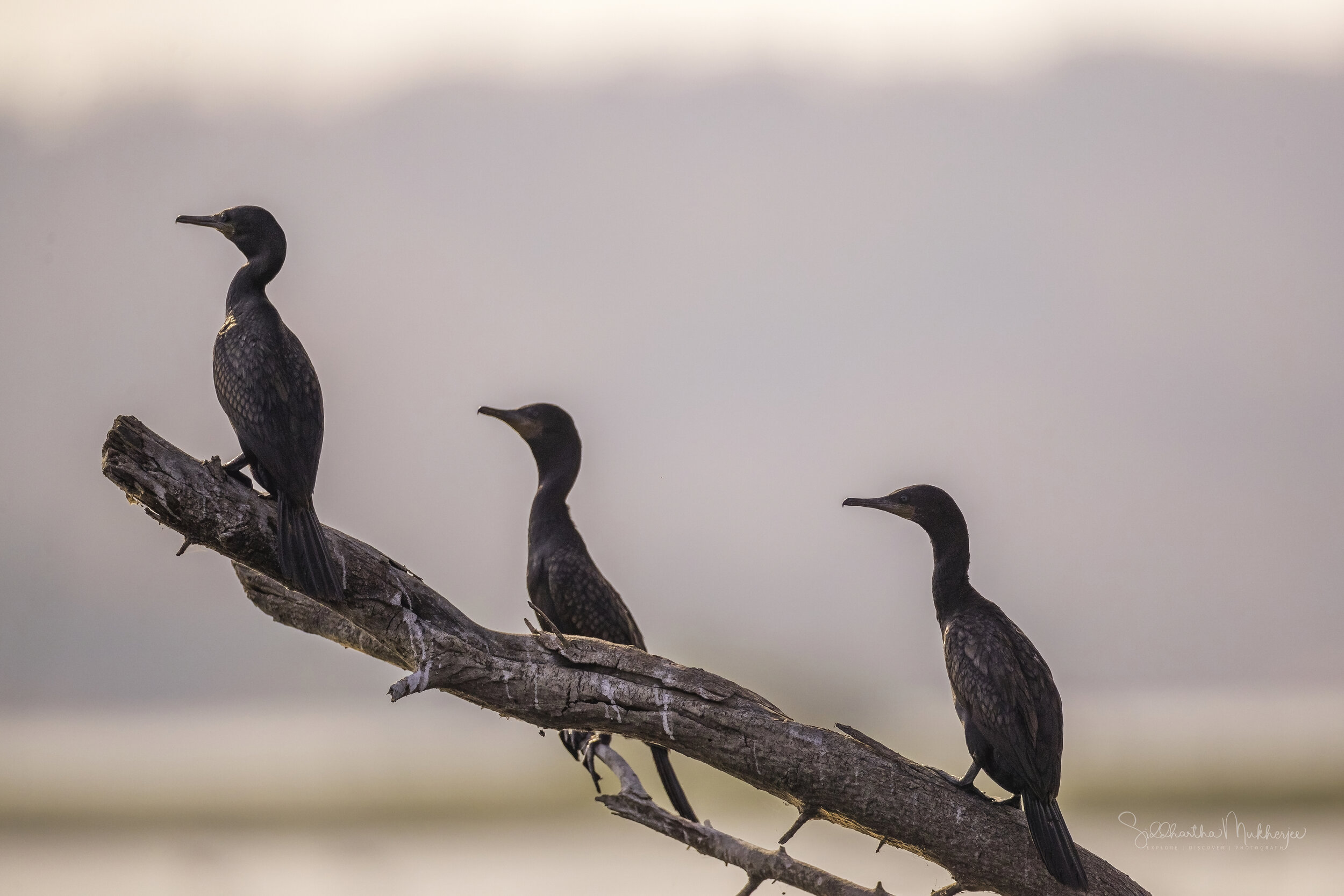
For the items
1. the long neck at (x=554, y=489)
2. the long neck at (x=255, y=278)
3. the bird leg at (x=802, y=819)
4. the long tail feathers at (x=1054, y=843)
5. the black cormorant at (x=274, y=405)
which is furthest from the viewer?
the long neck at (x=554, y=489)

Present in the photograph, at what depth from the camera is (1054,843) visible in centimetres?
327

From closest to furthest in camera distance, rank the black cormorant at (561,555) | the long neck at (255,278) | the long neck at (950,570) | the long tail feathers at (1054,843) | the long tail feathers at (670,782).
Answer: the long tail feathers at (1054,843) < the long neck at (950,570) < the long neck at (255,278) < the long tail feathers at (670,782) < the black cormorant at (561,555)

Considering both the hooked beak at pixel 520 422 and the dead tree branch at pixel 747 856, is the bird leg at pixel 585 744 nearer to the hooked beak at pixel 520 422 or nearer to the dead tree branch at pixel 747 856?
the dead tree branch at pixel 747 856

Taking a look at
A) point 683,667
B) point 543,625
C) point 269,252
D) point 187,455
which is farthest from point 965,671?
point 269,252

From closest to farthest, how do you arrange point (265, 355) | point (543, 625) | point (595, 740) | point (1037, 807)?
point (1037, 807), point (265, 355), point (543, 625), point (595, 740)

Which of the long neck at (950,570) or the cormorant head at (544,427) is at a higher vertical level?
the cormorant head at (544,427)

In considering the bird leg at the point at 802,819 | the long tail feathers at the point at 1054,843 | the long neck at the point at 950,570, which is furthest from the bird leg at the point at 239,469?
the long tail feathers at the point at 1054,843

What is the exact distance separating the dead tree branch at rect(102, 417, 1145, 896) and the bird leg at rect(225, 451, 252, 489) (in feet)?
0.20

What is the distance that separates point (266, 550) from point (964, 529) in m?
2.46

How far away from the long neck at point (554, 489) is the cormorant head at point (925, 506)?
1.51 m

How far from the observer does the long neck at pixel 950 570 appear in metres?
3.94

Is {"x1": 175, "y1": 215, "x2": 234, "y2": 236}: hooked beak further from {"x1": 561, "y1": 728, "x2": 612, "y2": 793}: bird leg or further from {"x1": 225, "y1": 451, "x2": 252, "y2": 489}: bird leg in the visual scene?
{"x1": 561, "y1": 728, "x2": 612, "y2": 793}: bird leg

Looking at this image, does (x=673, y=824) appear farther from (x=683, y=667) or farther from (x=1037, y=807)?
(x=1037, y=807)

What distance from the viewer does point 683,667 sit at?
3545 mm
